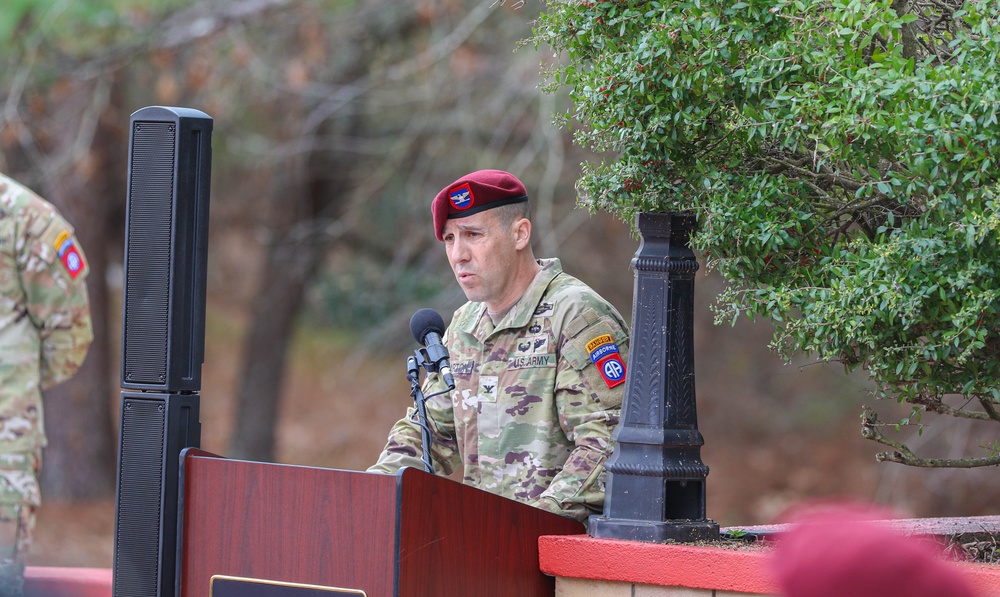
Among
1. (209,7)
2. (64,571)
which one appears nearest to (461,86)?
(209,7)

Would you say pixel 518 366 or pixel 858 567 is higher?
pixel 518 366

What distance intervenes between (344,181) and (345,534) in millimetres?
9585

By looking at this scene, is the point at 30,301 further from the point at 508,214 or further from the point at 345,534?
the point at 345,534

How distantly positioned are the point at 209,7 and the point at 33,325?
535 cm

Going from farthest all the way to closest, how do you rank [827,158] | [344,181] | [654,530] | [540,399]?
[344,181]
[540,399]
[654,530]
[827,158]

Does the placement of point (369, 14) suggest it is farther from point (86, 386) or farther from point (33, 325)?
point (33, 325)

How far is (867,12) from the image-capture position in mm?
2824

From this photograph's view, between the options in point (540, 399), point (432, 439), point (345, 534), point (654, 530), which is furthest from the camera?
point (432, 439)

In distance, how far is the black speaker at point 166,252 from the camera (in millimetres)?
3416

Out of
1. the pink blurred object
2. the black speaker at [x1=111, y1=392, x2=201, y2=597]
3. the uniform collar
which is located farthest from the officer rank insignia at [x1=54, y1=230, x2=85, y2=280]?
the pink blurred object

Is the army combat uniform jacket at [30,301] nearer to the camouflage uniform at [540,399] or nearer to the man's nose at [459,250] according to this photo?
the camouflage uniform at [540,399]

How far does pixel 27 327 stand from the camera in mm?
4977

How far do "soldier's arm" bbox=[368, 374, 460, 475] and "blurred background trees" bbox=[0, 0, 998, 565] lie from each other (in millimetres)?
3791

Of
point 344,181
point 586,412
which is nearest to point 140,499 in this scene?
point 586,412
